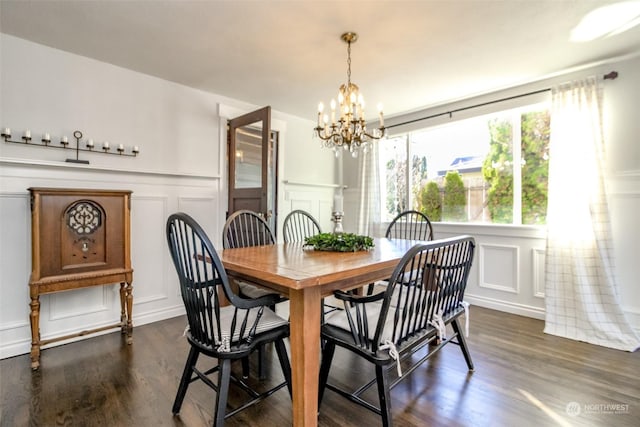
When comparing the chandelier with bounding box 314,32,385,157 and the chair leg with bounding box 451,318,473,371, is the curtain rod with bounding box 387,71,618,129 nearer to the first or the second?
the chandelier with bounding box 314,32,385,157

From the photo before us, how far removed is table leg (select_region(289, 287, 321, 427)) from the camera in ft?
4.31

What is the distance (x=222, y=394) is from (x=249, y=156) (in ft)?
8.08

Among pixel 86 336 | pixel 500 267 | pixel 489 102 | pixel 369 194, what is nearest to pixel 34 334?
pixel 86 336

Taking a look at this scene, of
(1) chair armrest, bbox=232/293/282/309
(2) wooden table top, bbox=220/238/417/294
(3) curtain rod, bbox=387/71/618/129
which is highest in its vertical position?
(3) curtain rod, bbox=387/71/618/129

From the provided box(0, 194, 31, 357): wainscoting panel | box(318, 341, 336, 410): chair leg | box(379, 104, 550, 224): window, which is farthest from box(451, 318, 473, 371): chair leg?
box(0, 194, 31, 357): wainscoting panel

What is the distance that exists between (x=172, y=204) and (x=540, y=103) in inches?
150

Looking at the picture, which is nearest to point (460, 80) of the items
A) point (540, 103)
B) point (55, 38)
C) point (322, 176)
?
point (540, 103)

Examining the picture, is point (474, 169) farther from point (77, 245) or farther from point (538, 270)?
point (77, 245)

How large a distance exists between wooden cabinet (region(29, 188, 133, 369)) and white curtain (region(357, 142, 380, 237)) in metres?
2.93

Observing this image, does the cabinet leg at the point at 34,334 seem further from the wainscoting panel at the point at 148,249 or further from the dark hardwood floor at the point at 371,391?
the wainscoting panel at the point at 148,249

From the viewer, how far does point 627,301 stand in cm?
255

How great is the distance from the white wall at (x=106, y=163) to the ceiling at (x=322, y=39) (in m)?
0.19

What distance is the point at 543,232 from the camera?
9.80ft

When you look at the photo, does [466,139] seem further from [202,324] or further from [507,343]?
[202,324]
